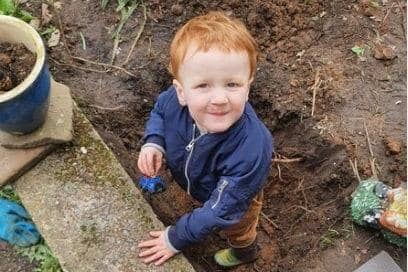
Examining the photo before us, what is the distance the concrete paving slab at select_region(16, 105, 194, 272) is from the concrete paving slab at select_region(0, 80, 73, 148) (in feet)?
0.29

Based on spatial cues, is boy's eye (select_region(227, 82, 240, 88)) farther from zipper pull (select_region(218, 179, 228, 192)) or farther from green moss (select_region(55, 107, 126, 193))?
green moss (select_region(55, 107, 126, 193))

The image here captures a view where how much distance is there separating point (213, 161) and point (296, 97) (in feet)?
3.57

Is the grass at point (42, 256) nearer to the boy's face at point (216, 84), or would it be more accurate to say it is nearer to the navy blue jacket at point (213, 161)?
the navy blue jacket at point (213, 161)

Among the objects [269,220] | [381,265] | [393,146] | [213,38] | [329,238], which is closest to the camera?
[213,38]

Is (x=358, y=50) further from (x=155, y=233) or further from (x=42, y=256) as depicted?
(x=42, y=256)

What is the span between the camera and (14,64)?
2832 millimetres

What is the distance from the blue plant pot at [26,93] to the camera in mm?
2662

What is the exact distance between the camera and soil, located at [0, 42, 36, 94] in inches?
109

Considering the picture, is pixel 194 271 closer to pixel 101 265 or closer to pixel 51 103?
pixel 101 265

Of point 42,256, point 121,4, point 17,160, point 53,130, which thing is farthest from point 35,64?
point 121,4

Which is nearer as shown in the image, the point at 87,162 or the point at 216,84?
the point at 216,84

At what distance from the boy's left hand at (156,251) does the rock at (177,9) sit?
1546 mm

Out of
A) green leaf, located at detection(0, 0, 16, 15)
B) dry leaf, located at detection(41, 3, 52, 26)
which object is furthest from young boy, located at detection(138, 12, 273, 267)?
green leaf, located at detection(0, 0, 16, 15)

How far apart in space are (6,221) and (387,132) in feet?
6.63
